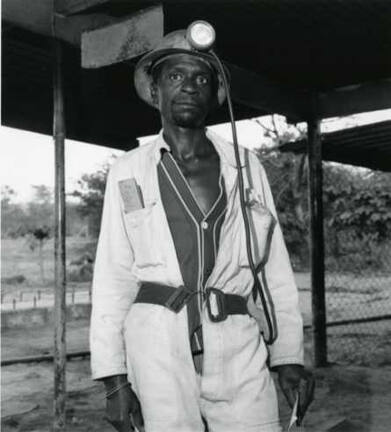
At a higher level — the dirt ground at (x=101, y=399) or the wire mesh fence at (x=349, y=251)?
the wire mesh fence at (x=349, y=251)

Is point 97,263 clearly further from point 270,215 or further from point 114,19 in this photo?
point 114,19

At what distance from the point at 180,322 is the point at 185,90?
803 mm

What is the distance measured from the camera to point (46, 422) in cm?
507

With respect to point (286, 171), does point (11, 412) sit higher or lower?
lower

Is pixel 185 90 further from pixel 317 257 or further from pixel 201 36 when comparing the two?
pixel 317 257

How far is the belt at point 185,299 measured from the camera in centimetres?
201

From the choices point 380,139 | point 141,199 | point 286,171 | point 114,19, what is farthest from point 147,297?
point 286,171

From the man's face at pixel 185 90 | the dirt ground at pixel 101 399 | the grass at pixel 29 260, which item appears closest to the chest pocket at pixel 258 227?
the man's face at pixel 185 90

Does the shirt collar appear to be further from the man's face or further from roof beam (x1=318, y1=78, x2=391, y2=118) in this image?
roof beam (x1=318, y1=78, x2=391, y2=118)

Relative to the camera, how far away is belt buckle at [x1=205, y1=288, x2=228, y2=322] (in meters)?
2.01

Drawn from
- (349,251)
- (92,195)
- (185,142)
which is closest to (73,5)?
(185,142)

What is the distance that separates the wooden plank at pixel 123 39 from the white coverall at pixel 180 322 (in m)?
1.54

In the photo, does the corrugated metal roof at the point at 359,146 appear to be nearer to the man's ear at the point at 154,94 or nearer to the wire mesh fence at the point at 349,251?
the wire mesh fence at the point at 349,251

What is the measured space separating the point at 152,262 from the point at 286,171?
24.9 m
